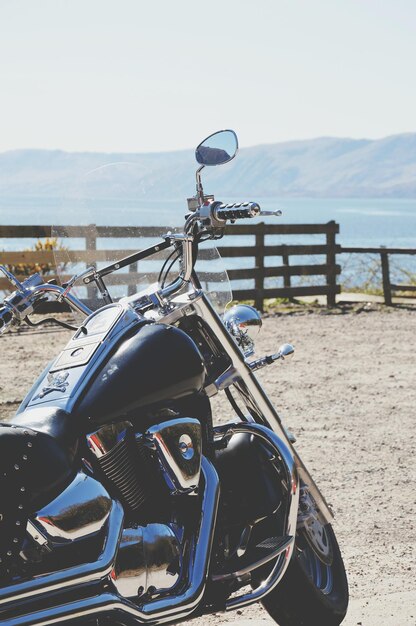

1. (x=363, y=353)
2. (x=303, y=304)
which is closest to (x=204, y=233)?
(x=363, y=353)

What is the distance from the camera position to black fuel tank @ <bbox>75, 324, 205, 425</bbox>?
Result: 2662 mm

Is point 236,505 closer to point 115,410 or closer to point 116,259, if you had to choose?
point 115,410

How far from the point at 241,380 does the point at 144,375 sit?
599 mm

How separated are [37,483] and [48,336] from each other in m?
9.04

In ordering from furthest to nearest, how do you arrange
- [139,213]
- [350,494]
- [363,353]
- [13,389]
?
[363,353], [13,389], [350,494], [139,213]

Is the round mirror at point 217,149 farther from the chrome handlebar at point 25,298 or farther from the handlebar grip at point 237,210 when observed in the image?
the chrome handlebar at point 25,298

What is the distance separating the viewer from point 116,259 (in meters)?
3.47

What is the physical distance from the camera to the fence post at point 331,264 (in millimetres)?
14891

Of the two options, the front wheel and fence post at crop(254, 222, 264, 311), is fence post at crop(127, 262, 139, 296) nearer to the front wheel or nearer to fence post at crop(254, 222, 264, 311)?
the front wheel

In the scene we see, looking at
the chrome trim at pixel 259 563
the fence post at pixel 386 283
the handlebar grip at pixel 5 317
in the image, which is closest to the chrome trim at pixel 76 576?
the chrome trim at pixel 259 563

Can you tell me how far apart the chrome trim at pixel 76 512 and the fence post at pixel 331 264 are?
12.5 m

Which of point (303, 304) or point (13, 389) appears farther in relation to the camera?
point (303, 304)

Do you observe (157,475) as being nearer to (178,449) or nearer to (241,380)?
(178,449)

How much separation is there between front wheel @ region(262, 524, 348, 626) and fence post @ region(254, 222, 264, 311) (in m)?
10.6
